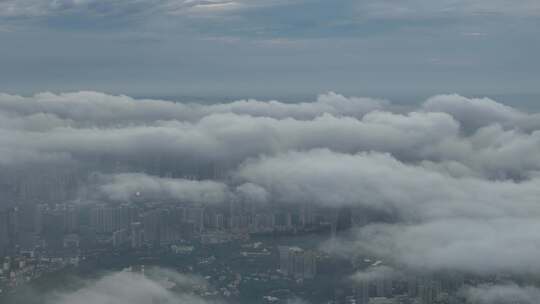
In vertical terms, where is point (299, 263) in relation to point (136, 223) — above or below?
below

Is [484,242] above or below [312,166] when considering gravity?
below

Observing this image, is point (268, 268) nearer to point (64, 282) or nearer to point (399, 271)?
point (399, 271)

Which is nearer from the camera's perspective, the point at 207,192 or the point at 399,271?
the point at 399,271

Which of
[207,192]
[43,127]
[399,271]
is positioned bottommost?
[399,271]

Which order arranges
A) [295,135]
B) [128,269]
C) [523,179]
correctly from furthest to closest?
[295,135], [523,179], [128,269]

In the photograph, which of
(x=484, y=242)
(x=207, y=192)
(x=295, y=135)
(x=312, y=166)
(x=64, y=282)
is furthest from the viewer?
(x=295, y=135)

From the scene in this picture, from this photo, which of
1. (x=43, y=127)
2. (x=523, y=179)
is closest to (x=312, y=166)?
(x=523, y=179)

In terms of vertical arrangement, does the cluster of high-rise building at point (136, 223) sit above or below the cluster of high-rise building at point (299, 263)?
above

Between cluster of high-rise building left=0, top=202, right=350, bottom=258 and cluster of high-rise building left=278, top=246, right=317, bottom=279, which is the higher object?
cluster of high-rise building left=0, top=202, right=350, bottom=258

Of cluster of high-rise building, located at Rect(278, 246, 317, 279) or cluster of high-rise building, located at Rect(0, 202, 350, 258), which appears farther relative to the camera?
cluster of high-rise building, located at Rect(0, 202, 350, 258)

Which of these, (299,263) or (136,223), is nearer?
(299,263)

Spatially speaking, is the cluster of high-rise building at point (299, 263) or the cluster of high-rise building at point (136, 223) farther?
the cluster of high-rise building at point (136, 223)
